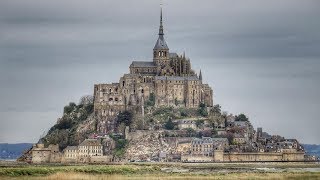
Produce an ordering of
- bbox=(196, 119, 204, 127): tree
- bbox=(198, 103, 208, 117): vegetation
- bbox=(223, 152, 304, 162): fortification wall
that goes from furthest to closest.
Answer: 1. bbox=(198, 103, 208, 117): vegetation
2. bbox=(196, 119, 204, 127): tree
3. bbox=(223, 152, 304, 162): fortification wall

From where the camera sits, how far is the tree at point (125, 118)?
6447 inches

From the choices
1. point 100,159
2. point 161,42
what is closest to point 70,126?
point 100,159

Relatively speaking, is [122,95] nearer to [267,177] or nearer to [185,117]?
[185,117]

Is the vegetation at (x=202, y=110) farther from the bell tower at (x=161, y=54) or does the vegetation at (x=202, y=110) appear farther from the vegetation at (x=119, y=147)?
the vegetation at (x=119, y=147)

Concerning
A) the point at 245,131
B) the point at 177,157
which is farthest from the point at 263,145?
the point at 177,157

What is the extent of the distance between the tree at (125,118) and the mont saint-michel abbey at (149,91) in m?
1.04

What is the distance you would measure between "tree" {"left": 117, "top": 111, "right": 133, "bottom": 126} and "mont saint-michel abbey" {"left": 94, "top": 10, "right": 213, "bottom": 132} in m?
1.04

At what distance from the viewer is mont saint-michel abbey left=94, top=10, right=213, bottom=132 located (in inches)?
6531

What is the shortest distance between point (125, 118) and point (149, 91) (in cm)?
697

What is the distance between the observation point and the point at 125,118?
164 m

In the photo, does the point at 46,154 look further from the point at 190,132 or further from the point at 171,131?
the point at 190,132

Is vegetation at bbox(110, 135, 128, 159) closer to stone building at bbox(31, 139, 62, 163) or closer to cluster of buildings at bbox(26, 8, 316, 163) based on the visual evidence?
cluster of buildings at bbox(26, 8, 316, 163)

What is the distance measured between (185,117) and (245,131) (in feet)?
32.6

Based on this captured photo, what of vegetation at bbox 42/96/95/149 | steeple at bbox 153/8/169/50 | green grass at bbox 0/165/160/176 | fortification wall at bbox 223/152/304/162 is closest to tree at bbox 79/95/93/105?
vegetation at bbox 42/96/95/149
